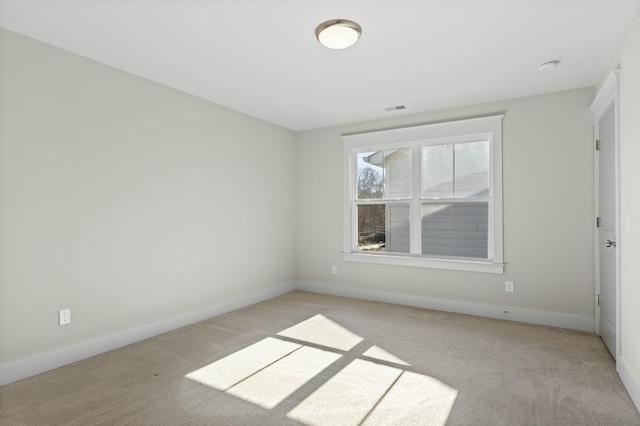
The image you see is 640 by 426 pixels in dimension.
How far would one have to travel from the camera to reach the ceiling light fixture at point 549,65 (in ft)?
10.1

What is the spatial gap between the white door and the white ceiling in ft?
1.96

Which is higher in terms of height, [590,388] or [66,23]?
[66,23]

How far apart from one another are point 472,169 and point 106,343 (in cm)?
435

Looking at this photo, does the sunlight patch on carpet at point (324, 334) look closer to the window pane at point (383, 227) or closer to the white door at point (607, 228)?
the window pane at point (383, 227)

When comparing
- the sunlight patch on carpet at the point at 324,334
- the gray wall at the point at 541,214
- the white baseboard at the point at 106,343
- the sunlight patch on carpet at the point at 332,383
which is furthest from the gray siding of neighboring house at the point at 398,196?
the white baseboard at the point at 106,343

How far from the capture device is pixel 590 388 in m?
2.45

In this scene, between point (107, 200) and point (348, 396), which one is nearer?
point (348, 396)

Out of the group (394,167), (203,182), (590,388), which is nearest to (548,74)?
(394,167)

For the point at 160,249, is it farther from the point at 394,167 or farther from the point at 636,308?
the point at 636,308

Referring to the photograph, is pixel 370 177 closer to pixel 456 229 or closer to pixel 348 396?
pixel 456 229

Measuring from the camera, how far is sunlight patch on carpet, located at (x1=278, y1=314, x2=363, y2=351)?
3.31 metres

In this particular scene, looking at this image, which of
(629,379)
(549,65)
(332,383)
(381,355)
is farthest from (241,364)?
(549,65)

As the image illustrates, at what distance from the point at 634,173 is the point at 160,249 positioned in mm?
3984

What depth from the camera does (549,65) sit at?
3.12 metres
